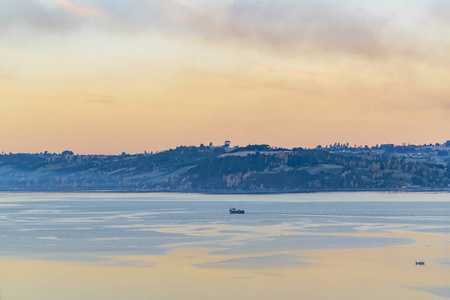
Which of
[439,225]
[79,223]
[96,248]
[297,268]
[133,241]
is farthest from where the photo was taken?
[79,223]

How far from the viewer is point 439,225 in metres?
110

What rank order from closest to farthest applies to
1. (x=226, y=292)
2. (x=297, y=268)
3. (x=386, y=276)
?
(x=226, y=292), (x=386, y=276), (x=297, y=268)

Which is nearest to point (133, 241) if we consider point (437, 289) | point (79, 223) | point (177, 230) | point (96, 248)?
point (96, 248)

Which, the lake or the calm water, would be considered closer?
the lake

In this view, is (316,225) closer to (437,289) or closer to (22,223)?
(22,223)

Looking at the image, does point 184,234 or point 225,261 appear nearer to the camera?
point 225,261

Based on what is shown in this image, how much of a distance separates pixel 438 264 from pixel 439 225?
47.2 m

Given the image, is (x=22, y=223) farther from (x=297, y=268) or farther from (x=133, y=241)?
(x=297, y=268)

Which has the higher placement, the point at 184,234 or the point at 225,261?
the point at 184,234

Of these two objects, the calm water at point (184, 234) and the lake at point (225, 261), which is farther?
the calm water at point (184, 234)

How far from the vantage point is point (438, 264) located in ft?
212

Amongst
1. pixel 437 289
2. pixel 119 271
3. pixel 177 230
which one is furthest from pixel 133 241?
pixel 437 289

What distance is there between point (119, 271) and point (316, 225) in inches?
2104

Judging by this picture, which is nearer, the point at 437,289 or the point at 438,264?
the point at 437,289
